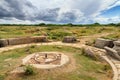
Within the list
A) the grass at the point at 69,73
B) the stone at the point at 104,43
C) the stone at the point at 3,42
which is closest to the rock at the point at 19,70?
the grass at the point at 69,73

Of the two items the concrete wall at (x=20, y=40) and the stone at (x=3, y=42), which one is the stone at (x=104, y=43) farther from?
the stone at (x=3, y=42)

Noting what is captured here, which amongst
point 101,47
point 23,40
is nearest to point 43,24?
point 23,40

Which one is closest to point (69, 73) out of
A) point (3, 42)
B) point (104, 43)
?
point (104, 43)

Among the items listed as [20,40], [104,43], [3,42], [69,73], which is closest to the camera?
[69,73]

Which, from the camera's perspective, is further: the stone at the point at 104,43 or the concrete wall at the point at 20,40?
the concrete wall at the point at 20,40

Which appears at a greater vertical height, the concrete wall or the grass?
the concrete wall

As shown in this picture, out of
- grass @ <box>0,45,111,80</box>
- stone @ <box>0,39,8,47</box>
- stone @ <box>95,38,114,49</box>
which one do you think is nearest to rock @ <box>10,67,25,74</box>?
grass @ <box>0,45,111,80</box>

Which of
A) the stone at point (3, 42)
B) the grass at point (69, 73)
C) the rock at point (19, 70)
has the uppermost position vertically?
the stone at point (3, 42)

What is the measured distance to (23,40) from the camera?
1216 cm

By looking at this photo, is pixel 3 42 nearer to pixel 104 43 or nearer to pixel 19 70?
pixel 19 70

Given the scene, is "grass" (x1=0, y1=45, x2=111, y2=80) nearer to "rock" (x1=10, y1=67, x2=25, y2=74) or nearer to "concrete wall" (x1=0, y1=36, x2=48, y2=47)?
"rock" (x1=10, y1=67, x2=25, y2=74)

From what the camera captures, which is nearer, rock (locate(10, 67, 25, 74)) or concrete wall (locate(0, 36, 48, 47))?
rock (locate(10, 67, 25, 74))

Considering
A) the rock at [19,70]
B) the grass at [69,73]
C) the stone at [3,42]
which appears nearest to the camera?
the grass at [69,73]

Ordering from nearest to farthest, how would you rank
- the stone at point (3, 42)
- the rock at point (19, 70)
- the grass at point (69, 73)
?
the grass at point (69, 73) < the rock at point (19, 70) < the stone at point (3, 42)
